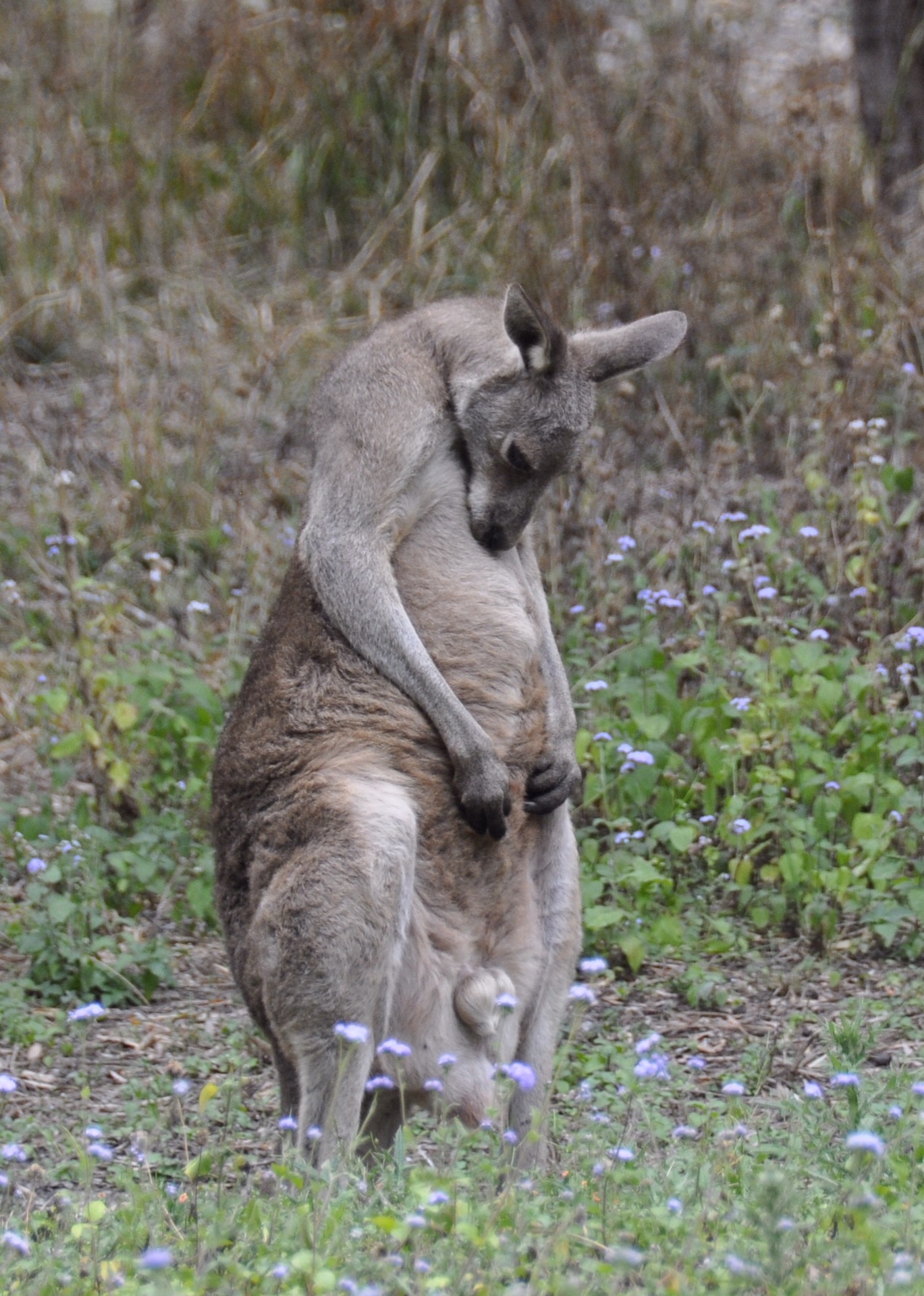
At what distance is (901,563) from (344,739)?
11.2 feet

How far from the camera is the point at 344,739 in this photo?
13.1ft

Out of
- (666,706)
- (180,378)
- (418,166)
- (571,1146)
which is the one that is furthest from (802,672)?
(418,166)

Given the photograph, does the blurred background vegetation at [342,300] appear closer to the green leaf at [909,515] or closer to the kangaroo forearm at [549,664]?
the green leaf at [909,515]

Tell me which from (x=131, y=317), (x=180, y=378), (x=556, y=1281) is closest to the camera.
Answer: (x=556, y=1281)

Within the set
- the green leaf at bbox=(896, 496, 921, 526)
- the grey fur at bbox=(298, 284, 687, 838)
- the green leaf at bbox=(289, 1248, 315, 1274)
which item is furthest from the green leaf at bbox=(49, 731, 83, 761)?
the green leaf at bbox=(289, 1248, 315, 1274)

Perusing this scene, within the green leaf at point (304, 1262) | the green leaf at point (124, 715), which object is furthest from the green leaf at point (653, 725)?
the green leaf at point (304, 1262)

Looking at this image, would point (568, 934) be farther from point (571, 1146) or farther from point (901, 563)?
point (901, 563)

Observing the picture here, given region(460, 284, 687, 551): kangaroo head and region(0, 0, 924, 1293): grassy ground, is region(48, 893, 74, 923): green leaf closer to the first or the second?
region(0, 0, 924, 1293): grassy ground

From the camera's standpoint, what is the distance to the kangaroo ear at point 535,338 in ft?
14.1

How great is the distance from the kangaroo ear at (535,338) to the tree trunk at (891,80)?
5878 mm

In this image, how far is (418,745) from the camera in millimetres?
4074

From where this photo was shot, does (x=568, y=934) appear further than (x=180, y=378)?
No

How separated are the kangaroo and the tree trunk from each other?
5.69 metres

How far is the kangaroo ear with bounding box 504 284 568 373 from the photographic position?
4.29m
